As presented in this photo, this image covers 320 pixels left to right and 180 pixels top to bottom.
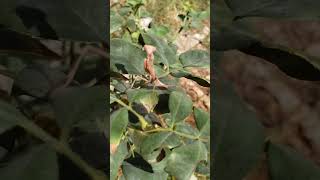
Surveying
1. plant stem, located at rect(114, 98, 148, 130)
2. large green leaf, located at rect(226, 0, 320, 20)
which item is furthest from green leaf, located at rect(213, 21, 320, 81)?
plant stem, located at rect(114, 98, 148, 130)

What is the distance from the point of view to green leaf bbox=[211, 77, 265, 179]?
0.56 meters

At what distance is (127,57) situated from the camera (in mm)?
611

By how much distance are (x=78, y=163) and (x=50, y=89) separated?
0.09 m

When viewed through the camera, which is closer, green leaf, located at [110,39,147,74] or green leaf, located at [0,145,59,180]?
green leaf, located at [0,145,59,180]

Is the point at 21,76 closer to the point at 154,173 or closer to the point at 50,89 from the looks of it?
the point at 50,89

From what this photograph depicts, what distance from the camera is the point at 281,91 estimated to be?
695 mm

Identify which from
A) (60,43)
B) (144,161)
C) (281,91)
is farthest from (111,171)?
(281,91)

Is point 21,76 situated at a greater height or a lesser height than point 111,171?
greater

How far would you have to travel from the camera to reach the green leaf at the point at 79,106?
1.76 ft

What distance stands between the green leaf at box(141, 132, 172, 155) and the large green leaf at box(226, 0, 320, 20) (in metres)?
0.17

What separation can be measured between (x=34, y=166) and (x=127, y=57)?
0.18 meters

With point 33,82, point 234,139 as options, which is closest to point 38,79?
point 33,82

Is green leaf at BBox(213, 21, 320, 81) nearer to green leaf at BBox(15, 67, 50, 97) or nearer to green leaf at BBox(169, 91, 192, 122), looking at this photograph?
green leaf at BBox(169, 91, 192, 122)

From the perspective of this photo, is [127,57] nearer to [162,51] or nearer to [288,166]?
[162,51]
